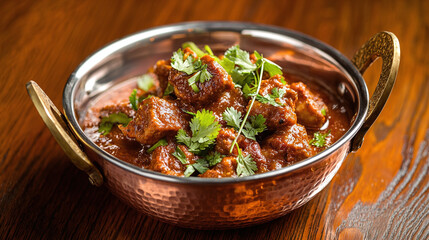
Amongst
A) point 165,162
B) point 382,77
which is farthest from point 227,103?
point 382,77

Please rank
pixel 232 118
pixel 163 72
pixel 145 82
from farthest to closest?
pixel 145 82 → pixel 163 72 → pixel 232 118

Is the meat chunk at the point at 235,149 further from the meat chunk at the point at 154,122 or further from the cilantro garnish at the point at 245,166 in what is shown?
the meat chunk at the point at 154,122

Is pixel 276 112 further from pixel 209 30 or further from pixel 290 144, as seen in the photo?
pixel 209 30

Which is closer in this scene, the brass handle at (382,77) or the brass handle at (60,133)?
the brass handle at (60,133)

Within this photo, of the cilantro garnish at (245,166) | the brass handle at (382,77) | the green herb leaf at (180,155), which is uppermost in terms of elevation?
the brass handle at (382,77)

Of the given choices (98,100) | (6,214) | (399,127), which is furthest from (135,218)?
(399,127)

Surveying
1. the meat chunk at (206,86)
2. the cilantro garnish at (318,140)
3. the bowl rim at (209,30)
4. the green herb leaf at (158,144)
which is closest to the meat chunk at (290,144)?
the cilantro garnish at (318,140)
